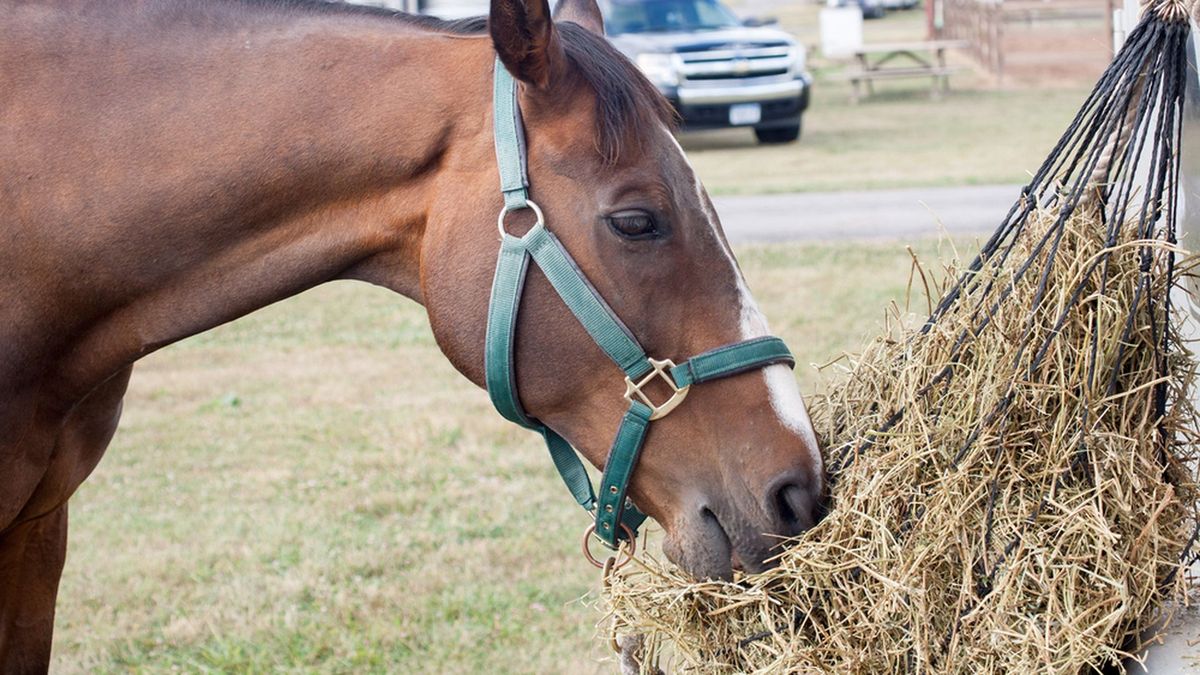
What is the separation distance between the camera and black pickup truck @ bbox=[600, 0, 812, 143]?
15.7m

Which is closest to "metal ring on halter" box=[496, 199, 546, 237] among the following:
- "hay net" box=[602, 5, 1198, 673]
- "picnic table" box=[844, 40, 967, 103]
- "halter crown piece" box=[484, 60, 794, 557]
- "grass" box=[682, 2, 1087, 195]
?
"halter crown piece" box=[484, 60, 794, 557]

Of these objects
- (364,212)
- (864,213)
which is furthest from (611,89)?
(864,213)

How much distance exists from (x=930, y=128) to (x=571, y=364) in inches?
633

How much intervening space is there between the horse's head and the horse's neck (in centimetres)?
12

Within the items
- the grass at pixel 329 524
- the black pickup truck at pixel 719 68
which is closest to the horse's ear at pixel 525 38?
the grass at pixel 329 524

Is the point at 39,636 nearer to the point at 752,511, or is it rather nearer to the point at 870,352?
the point at 752,511

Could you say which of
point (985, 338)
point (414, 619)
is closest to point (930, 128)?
point (414, 619)

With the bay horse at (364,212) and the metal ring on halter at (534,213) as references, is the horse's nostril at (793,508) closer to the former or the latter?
the bay horse at (364,212)

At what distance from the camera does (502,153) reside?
90.4 inches

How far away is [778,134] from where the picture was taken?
55.9ft

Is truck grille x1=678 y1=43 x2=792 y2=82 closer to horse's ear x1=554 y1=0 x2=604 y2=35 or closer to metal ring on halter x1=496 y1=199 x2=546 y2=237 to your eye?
horse's ear x1=554 y1=0 x2=604 y2=35

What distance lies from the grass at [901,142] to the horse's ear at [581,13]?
1004 centimetres

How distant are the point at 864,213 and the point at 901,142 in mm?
5365

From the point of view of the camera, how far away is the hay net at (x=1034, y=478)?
6.86 ft
